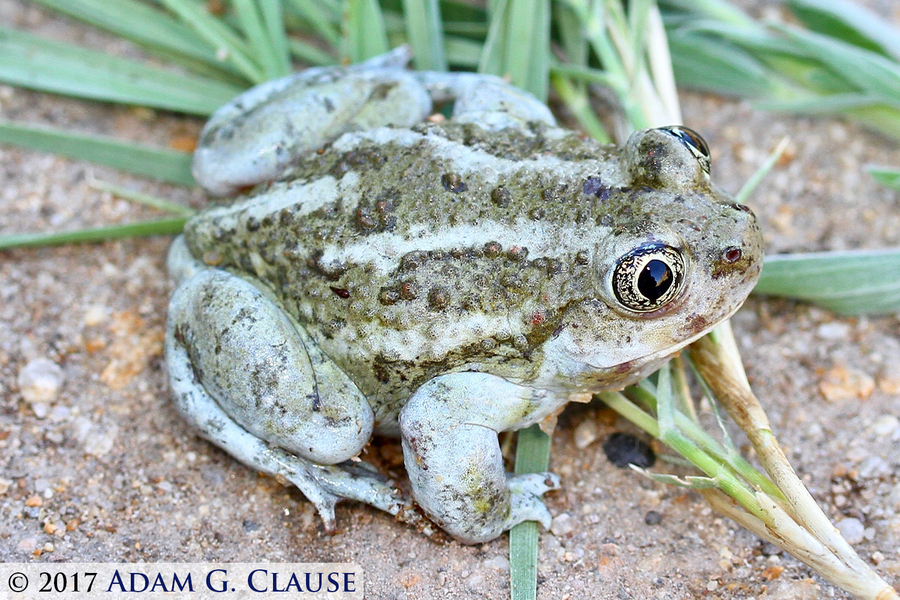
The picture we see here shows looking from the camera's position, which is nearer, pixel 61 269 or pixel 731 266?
pixel 731 266

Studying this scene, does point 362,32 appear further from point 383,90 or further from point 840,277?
point 840,277

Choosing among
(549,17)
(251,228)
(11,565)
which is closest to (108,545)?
(11,565)

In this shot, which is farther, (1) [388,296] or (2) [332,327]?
(2) [332,327]

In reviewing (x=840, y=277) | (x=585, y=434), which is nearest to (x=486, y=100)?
(x=585, y=434)

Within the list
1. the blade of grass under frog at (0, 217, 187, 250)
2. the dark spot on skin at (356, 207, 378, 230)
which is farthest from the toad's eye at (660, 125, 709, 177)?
the blade of grass under frog at (0, 217, 187, 250)

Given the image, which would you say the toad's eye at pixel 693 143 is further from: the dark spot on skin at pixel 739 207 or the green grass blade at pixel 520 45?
the green grass blade at pixel 520 45

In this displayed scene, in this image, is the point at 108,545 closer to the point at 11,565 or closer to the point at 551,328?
the point at 11,565

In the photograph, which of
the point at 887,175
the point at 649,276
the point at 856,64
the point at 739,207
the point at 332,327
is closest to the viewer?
the point at 649,276

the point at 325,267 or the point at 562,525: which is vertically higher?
the point at 325,267
